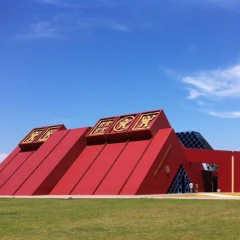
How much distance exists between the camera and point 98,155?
34250 mm

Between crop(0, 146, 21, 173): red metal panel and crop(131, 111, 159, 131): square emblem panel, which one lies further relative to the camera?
crop(0, 146, 21, 173): red metal panel

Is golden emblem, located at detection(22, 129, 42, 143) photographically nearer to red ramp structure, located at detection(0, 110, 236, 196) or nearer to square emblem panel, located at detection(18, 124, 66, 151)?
square emblem panel, located at detection(18, 124, 66, 151)

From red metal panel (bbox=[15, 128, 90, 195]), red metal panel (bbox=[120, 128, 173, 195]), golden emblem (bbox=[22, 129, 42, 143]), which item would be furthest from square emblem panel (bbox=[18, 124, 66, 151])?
red metal panel (bbox=[120, 128, 173, 195])

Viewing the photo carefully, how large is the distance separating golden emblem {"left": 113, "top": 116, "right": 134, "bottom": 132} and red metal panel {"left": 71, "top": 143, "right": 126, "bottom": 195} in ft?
4.56

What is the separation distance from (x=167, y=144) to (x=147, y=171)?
11.6ft

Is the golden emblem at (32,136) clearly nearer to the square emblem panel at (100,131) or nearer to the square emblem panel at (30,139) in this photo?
the square emblem panel at (30,139)

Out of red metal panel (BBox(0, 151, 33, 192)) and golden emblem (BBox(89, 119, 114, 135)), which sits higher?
golden emblem (BBox(89, 119, 114, 135))

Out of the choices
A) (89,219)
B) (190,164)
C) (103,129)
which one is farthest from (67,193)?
(89,219)

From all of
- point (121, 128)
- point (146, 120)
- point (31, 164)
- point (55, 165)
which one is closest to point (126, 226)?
point (146, 120)

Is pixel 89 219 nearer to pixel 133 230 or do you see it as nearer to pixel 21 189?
pixel 133 230

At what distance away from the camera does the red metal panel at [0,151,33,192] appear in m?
36.8

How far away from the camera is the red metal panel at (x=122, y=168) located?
29453 millimetres

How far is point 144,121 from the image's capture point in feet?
111

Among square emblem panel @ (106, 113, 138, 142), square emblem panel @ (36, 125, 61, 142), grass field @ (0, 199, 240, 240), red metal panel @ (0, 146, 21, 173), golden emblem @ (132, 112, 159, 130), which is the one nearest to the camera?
grass field @ (0, 199, 240, 240)
